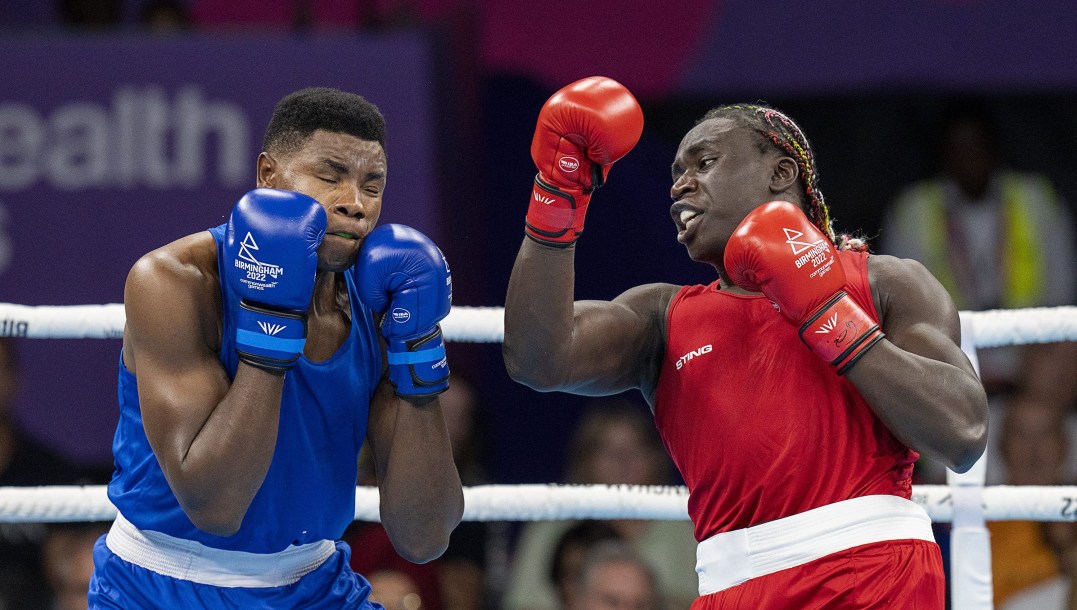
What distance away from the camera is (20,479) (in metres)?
4.22

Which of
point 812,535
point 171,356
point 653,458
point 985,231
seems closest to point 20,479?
point 653,458

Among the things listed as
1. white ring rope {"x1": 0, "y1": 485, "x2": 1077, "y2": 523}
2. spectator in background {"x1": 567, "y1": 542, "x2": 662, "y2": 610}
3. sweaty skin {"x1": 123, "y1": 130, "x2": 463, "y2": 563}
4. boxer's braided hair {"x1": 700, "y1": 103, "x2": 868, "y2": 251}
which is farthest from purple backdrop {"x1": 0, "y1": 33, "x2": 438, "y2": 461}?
sweaty skin {"x1": 123, "y1": 130, "x2": 463, "y2": 563}

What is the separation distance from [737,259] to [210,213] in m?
2.57

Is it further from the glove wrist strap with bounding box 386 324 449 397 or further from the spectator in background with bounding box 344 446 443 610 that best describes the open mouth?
the spectator in background with bounding box 344 446 443 610

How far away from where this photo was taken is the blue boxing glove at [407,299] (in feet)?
7.36

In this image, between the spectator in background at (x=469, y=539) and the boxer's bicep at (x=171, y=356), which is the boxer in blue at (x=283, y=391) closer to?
the boxer's bicep at (x=171, y=356)

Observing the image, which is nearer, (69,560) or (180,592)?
(180,592)

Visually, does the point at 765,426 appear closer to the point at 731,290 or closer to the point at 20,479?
the point at 731,290

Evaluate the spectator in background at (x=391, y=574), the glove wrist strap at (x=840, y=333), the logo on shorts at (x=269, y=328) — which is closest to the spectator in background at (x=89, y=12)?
the spectator in background at (x=391, y=574)

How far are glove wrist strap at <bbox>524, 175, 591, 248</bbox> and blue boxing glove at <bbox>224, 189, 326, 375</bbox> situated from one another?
429 mm

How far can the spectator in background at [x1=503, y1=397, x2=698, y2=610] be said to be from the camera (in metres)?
4.11

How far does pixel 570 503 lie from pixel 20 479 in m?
2.31

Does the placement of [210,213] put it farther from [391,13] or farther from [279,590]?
[279,590]

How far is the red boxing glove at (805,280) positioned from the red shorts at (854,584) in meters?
0.33
